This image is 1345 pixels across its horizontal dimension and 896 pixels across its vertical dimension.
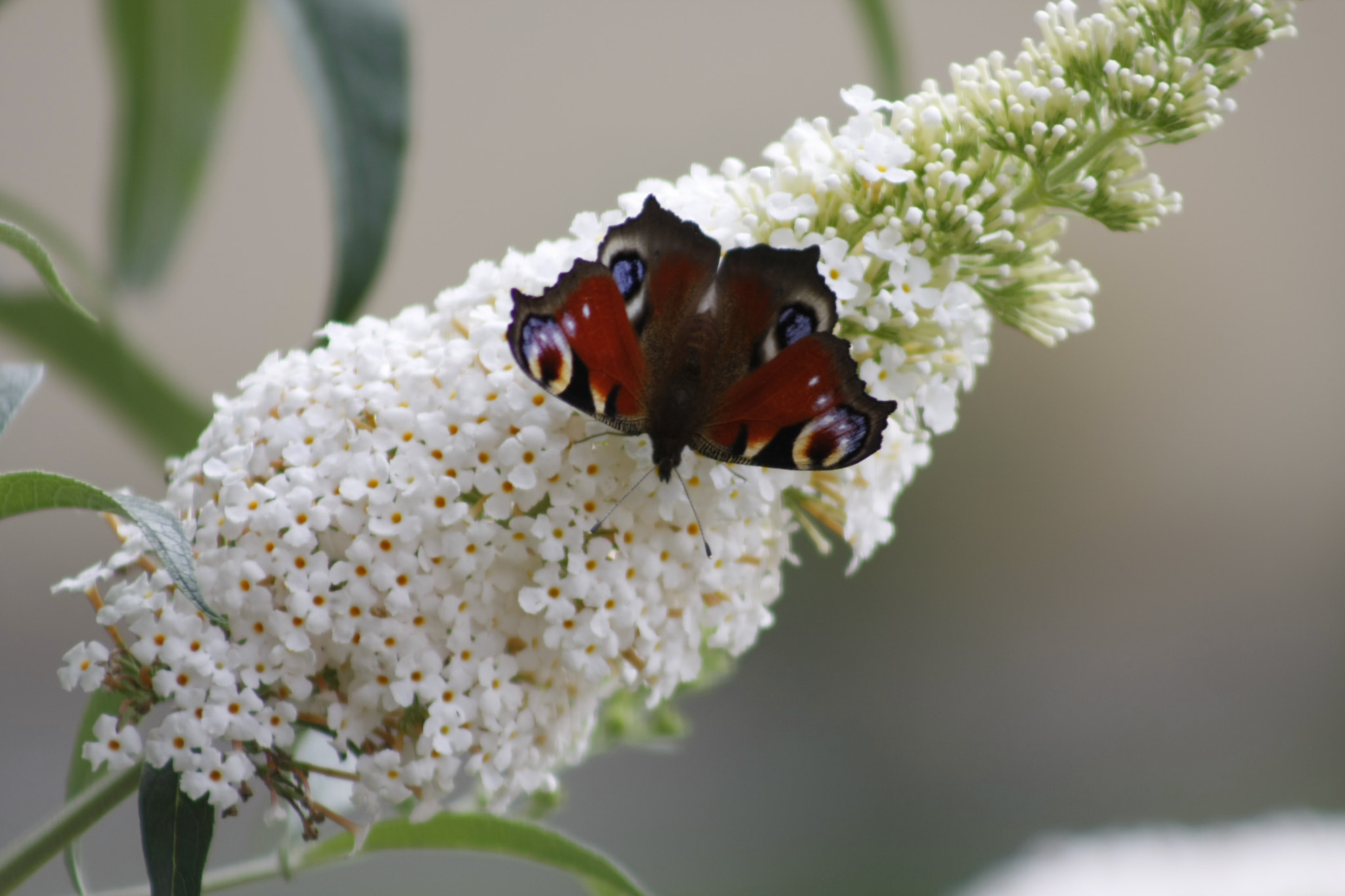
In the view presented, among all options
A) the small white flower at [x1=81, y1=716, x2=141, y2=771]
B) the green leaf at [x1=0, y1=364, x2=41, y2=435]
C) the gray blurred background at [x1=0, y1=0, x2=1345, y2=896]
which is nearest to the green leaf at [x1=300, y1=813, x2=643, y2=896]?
the small white flower at [x1=81, y1=716, x2=141, y2=771]

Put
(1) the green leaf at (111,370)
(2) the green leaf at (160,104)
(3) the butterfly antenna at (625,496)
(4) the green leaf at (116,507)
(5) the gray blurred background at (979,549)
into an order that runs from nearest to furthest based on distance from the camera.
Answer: (4) the green leaf at (116,507)
(3) the butterfly antenna at (625,496)
(1) the green leaf at (111,370)
(2) the green leaf at (160,104)
(5) the gray blurred background at (979,549)

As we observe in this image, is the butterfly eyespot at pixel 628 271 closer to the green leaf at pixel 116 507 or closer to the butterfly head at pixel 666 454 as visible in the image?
the butterfly head at pixel 666 454

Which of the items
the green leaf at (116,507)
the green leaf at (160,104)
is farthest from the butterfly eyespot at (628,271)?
the green leaf at (160,104)

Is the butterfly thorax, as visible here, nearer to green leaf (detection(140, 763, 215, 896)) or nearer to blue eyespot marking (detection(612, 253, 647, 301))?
blue eyespot marking (detection(612, 253, 647, 301))

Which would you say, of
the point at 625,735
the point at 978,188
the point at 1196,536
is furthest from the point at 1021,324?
the point at 1196,536

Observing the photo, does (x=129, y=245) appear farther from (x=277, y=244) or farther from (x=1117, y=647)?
(x=1117, y=647)

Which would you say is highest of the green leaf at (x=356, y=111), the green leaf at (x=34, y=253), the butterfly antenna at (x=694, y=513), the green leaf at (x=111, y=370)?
the green leaf at (x=356, y=111)

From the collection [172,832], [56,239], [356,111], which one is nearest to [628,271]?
[356,111]
